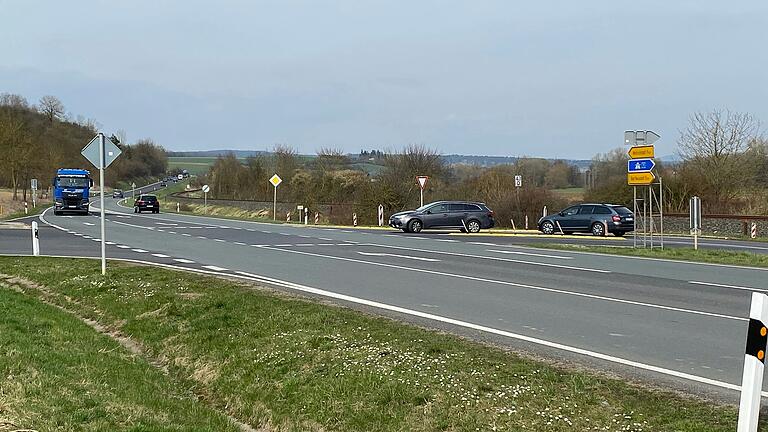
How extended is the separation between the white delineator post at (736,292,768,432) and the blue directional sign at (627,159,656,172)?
19008 mm

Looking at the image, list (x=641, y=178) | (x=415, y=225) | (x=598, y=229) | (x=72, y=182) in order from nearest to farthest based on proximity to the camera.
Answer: (x=641, y=178) → (x=598, y=229) → (x=415, y=225) → (x=72, y=182)

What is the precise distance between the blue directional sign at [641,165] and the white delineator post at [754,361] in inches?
748

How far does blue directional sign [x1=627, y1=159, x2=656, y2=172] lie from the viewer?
22641 millimetres

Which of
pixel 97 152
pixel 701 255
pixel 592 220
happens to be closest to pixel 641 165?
pixel 701 255

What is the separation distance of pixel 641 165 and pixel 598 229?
1385 centimetres

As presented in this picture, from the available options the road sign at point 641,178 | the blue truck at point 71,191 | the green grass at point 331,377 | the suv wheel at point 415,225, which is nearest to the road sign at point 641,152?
the road sign at point 641,178

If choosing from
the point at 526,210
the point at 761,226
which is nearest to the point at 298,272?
the point at 761,226

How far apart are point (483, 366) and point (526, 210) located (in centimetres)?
4007

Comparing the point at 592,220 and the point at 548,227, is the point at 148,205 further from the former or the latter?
the point at 592,220

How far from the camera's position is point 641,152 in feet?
75.4

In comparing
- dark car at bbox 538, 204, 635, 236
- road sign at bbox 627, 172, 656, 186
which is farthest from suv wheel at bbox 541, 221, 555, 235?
road sign at bbox 627, 172, 656, 186

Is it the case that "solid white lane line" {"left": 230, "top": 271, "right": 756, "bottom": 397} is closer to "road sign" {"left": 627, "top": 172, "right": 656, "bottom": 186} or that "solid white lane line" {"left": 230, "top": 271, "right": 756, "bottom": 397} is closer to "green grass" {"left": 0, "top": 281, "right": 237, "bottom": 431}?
"green grass" {"left": 0, "top": 281, "right": 237, "bottom": 431}

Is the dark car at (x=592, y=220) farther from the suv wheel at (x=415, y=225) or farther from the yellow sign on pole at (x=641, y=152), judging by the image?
the yellow sign on pole at (x=641, y=152)

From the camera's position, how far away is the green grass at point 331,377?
235 inches
